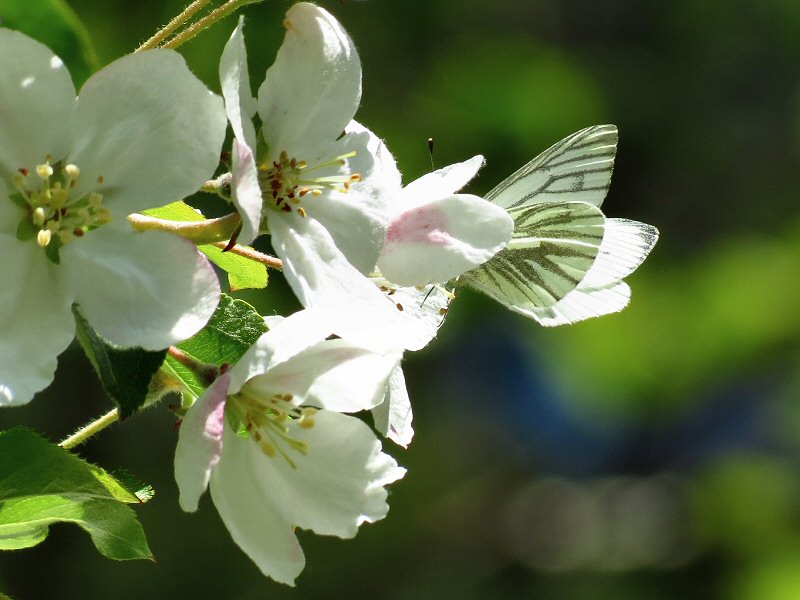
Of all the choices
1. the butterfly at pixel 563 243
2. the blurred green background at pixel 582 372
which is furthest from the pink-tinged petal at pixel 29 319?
the blurred green background at pixel 582 372

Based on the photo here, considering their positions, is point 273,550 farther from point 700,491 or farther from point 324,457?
point 700,491

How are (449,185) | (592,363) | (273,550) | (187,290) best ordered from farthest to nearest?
(592,363) < (449,185) < (273,550) < (187,290)

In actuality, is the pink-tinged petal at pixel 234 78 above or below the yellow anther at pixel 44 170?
above

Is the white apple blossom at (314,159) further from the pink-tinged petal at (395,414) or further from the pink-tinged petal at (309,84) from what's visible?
the pink-tinged petal at (395,414)

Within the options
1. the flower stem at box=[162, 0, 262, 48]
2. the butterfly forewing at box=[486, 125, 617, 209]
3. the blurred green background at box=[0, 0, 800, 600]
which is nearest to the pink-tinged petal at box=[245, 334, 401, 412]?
the flower stem at box=[162, 0, 262, 48]

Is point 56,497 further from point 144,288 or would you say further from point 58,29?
point 58,29

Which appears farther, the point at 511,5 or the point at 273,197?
the point at 511,5

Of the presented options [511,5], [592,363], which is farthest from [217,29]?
[511,5]
